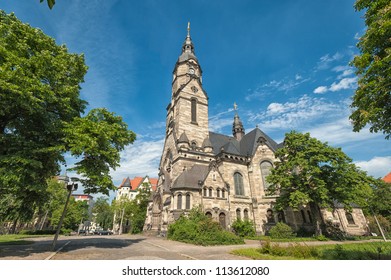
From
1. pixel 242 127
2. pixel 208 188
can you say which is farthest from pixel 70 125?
pixel 242 127

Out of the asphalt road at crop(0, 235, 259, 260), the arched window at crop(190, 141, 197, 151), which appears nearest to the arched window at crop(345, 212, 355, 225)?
the arched window at crop(190, 141, 197, 151)

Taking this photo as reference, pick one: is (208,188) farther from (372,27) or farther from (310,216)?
(372,27)

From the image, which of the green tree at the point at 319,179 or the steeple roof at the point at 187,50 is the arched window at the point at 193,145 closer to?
the green tree at the point at 319,179

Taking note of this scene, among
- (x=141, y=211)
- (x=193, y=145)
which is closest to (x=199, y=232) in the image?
(x=193, y=145)

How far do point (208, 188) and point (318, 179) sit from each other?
11795mm

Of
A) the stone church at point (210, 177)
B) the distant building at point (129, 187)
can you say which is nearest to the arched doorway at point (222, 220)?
the stone church at point (210, 177)

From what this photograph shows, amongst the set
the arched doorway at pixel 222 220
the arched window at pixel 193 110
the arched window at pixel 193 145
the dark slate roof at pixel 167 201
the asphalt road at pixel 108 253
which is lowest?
the asphalt road at pixel 108 253

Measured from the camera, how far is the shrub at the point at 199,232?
1569 centimetres

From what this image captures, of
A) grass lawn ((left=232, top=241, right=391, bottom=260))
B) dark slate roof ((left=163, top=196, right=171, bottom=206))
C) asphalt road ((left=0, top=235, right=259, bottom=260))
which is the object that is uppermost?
dark slate roof ((left=163, top=196, right=171, bottom=206))

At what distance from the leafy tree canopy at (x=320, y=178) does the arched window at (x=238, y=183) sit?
258 inches

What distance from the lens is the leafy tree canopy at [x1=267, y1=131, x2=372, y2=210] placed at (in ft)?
61.6

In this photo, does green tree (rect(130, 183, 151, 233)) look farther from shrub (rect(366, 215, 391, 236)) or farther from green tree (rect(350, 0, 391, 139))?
shrub (rect(366, 215, 391, 236))

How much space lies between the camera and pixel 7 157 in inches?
Answer: 336

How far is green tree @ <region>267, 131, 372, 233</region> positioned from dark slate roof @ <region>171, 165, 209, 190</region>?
28.5 feet
